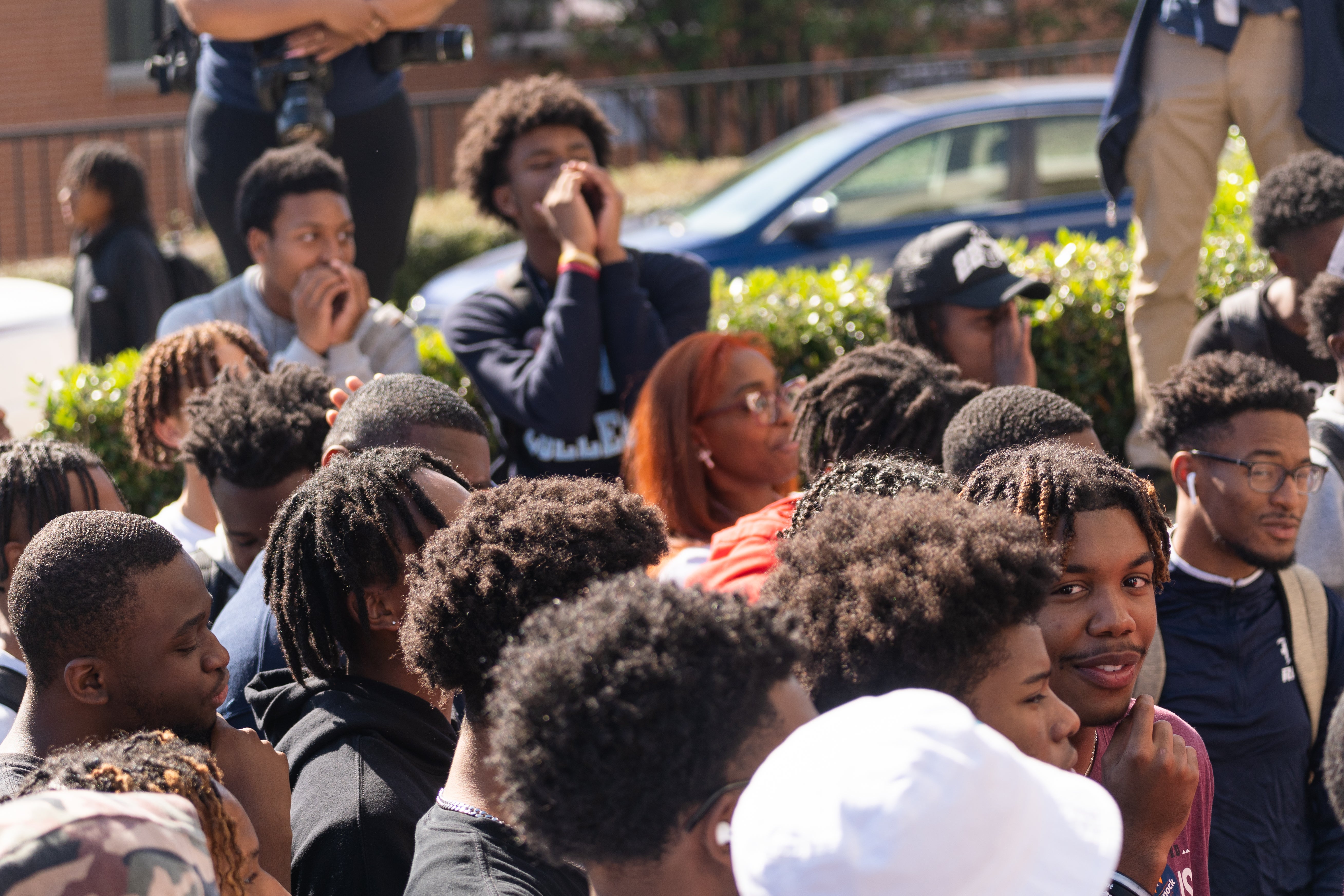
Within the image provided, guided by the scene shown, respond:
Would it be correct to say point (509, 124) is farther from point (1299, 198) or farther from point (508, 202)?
point (1299, 198)

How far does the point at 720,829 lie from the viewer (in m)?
1.70

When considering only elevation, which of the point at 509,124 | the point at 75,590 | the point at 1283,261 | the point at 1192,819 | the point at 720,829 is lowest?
the point at 1192,819

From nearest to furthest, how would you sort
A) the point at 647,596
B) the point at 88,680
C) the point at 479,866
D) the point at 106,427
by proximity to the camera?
the point at 647,596, the point at 479,866, the point at 88,680, the point at 106,427

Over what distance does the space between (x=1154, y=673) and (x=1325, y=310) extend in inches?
68.4

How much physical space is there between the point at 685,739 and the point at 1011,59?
45.5ft

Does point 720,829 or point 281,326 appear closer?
point 720,829

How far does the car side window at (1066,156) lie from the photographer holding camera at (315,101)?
17.2 feet

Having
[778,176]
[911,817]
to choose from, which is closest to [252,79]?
[911,817]

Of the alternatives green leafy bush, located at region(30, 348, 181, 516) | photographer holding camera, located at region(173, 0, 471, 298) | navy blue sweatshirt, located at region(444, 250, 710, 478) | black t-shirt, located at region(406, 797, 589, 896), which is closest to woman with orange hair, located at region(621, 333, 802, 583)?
navy blue sweatshirt, located at region(444, 250, 710, 478)

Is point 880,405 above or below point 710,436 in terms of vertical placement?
above

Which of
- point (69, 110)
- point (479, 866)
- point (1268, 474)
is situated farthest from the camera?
point (69, 110)

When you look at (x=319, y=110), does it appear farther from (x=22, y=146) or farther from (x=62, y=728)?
(x=22, y=146)

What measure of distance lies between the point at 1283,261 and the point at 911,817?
4112mm

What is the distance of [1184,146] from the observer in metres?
5.61
